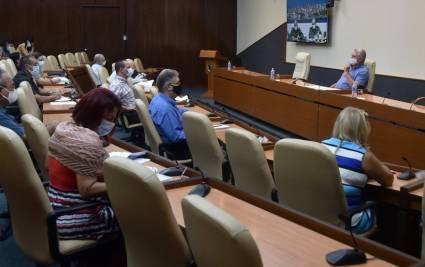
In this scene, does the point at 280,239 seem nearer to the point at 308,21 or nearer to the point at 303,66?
the point at 303,66

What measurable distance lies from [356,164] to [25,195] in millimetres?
1810

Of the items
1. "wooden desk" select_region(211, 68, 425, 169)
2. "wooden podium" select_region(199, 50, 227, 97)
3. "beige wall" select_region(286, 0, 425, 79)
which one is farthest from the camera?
"wooden podium" select_region(199, 50, 227, 97)

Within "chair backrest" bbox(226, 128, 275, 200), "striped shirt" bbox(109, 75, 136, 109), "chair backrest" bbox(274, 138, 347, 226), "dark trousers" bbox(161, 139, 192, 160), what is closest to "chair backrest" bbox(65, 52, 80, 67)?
"striped shirt" bbox(109, 75, 136, 109)

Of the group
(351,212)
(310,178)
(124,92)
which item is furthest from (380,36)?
(351,212)

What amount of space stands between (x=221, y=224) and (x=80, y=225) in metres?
1.42

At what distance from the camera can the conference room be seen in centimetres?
183

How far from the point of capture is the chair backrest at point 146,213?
1744 millimetres

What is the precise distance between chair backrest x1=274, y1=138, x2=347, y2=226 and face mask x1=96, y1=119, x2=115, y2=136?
0.92m

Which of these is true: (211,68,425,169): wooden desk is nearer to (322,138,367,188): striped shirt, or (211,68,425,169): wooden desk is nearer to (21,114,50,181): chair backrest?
(322,138,367,188): striped shirt

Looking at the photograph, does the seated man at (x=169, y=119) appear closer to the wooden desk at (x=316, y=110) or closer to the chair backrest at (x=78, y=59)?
the wooden desk at (x=316, y=110)

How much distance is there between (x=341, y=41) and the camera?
969 cm

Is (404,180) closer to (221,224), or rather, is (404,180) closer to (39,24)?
(221,224)

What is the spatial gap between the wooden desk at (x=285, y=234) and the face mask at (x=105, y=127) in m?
0.49

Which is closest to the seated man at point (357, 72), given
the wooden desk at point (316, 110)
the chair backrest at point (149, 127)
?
the wooden desk at point (316, 110)
